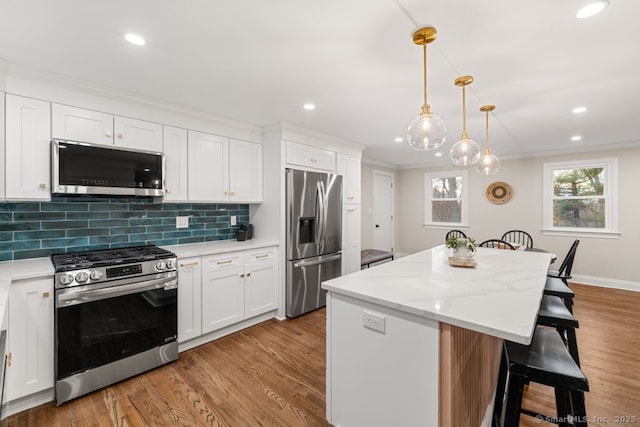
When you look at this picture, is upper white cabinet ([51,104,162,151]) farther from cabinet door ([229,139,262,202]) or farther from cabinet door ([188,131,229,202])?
cabinet door ([229,139,262,202])

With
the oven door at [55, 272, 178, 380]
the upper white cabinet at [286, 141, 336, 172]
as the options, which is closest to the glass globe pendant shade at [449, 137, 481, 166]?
the upper white cabinet at [286, 141, 336, 172]

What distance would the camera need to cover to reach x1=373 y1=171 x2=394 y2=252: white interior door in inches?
243

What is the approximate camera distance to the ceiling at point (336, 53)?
1.46 meters

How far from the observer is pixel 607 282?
4.64 meters

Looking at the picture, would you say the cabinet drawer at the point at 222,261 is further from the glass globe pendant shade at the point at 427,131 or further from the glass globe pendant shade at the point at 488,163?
the glass globe pendant shade at the point at 488,163

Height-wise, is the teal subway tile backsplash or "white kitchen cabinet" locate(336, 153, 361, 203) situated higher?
"white kitchen cabinet" locate(336, 153, 361, 203)

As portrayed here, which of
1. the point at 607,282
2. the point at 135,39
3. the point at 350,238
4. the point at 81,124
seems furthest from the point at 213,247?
the point at 607,282

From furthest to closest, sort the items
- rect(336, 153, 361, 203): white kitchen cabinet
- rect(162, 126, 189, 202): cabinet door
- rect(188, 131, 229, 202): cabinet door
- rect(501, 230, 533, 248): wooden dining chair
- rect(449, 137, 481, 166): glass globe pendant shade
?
rect(501, 230, 533, 248): wooden dining chair
rect(336, 153, 361, 203): white kitchen cabinet
rect(188, 131, 229, 202): cabinet door
rect(162, 126, 189, 202): cabinet door
rect(449, 137, 481, 166): glass globe pendant shade

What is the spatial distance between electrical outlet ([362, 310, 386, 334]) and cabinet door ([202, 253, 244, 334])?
1.82 m

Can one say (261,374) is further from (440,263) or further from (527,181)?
(527,181)

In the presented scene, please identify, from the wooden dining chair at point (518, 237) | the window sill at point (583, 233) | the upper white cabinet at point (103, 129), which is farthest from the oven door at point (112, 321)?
the window sill at point (583, 233)

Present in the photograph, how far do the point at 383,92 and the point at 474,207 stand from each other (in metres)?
4.30

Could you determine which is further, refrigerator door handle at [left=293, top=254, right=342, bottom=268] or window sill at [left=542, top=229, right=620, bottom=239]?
window sill at [left=542, top=229, right=620, bottom=239]

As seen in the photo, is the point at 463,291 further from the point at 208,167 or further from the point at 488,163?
the point at 208,167
